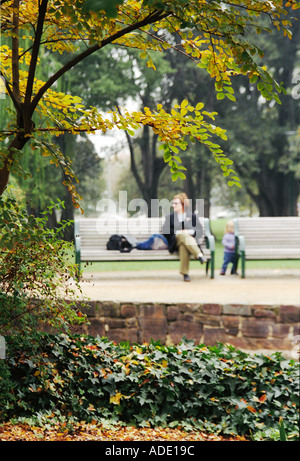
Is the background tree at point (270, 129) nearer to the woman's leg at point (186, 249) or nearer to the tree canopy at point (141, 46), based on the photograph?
the woman's leg at point (186, 249)

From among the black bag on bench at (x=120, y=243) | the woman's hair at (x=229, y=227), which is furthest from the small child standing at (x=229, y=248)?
the black bag on bench at (x=120, y=243)

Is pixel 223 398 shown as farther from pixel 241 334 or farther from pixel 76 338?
pixel 241 334

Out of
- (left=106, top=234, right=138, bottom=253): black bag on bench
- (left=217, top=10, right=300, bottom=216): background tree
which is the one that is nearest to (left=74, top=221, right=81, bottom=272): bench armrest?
(left=106, top=234, right=138, bottom=253): black bag on bench

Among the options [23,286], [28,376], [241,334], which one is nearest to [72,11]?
[23,286]

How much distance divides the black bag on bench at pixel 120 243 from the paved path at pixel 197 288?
1.28ft

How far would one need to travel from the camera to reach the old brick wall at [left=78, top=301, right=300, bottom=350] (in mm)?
5488

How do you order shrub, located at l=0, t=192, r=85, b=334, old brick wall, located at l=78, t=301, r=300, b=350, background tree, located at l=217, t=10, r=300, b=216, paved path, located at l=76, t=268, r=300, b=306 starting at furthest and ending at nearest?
background tree, located at l=217, t=10, r=300, b=216, paved path, located at l=76, t=268, r=300, b=306, old brick wall, located at l=78, t=301, r=300, b=350, shrub, located at l=0, t=192, r=85, b=334

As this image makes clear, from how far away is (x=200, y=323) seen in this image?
561 centimetres

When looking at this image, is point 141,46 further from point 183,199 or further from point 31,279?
point 183,199

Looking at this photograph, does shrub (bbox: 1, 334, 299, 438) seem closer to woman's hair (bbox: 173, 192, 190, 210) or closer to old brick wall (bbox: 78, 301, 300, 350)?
old brick wall (bbox: 78, 301, 300, 350)

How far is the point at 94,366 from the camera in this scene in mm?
4141

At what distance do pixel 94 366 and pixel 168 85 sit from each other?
13313 mm

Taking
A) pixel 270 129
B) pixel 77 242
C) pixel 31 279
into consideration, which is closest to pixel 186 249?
pixel 77 242

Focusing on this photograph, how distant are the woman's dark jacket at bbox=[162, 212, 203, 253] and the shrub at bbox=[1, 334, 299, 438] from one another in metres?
3.56
